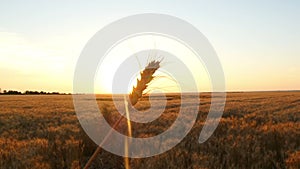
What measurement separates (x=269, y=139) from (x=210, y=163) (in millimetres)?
2621

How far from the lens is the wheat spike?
2.71 metres

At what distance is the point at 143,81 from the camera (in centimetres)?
276

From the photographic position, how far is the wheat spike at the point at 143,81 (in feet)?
8.89

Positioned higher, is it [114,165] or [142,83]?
[142,83]

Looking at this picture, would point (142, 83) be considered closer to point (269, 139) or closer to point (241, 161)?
point (241, 161)

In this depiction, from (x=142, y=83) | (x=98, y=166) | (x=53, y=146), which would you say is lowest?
(x=98, y=166)

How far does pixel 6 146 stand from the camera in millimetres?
5812

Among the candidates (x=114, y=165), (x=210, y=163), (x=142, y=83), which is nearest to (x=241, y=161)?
(x=210, y=163)

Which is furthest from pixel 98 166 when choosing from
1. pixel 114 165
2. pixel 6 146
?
pixel 6 146

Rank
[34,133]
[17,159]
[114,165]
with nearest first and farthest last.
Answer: [17,159] → [114,165] → [34,133]

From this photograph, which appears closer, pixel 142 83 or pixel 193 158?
pixel 142 83

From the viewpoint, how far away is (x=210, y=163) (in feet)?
15.5

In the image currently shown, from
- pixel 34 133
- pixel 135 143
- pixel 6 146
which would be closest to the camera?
pixel 6 146

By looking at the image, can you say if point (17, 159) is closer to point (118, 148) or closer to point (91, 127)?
point (118, 148)
